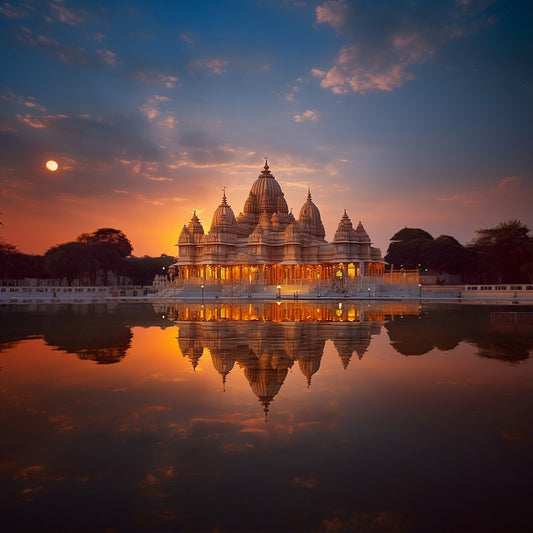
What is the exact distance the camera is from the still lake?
450 cm

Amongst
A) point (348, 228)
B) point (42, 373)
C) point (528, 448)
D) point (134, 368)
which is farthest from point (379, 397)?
point (348, 228)

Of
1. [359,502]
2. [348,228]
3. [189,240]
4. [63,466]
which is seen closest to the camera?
[359,502]

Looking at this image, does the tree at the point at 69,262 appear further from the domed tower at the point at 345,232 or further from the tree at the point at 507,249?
the tree at the point at 507,249

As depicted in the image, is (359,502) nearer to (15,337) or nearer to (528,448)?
(528,448)

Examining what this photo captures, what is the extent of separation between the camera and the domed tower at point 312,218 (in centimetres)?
8012

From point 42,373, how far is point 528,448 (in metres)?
10.5

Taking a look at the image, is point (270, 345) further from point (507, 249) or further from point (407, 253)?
point (407, 253)

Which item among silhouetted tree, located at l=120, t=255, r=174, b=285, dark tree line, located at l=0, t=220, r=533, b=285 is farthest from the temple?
silhouetted tree, located at l=120, t=255, r=174, b=285

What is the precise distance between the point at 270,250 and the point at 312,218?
13.8 m

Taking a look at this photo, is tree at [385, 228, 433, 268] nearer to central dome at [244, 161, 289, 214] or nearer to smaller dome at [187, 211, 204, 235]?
central dome at [244, 161, 289, 214]

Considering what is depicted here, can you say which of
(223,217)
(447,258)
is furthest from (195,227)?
(447,258)

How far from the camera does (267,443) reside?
247 inches

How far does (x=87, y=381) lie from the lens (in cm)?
1023

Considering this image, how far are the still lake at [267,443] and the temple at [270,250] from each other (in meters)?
48.8
